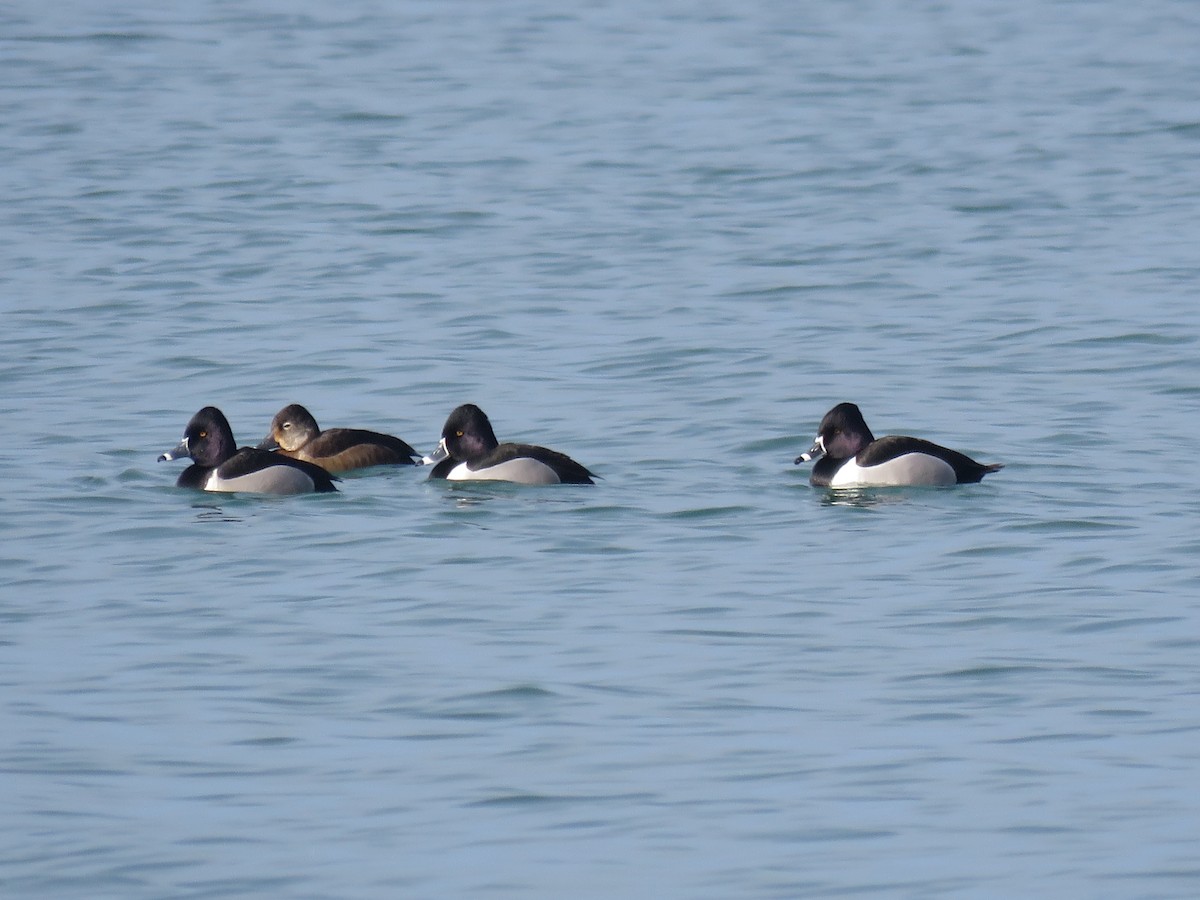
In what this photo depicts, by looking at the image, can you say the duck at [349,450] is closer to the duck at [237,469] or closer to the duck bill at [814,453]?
the duck at [237,469]

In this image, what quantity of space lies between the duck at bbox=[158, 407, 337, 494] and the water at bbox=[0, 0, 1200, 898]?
19 centimetres

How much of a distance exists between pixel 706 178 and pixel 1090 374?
10696 millimetres

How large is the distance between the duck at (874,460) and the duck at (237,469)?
9.85 feet

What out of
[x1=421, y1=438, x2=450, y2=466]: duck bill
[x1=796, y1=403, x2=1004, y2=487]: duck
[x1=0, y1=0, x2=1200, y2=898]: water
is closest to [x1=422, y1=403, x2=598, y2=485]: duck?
[x1=421, y1=438, x2=450, y2=466]: duck bill

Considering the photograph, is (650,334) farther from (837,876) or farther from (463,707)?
(837,876)

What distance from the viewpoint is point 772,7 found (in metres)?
46.2

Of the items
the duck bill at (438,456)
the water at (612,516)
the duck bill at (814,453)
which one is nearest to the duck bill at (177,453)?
the water at (612,516)

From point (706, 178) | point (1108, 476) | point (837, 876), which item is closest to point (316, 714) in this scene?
point (837, 876)

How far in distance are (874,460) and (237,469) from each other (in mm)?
3802

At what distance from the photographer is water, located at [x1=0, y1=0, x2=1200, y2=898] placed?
26.1 feet

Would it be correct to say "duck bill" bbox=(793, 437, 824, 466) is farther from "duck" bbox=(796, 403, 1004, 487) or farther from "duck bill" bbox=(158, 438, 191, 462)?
"duck bill" bbox=(158, 438, 191, 462)

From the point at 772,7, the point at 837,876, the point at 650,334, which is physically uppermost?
the point at 772,7

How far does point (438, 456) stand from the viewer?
14.4 m

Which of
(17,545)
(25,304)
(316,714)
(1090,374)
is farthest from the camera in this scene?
(25,304)
